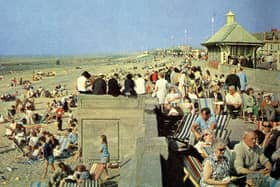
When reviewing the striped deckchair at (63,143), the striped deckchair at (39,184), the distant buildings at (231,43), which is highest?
the distant buildings at (231,43)

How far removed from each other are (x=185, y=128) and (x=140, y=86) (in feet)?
3.13

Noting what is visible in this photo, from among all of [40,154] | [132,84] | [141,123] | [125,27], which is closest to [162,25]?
[125,27]

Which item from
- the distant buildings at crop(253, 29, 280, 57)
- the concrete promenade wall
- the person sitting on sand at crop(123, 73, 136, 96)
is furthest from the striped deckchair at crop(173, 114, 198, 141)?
the distant buildings at crop(253, 29, 280, 57)

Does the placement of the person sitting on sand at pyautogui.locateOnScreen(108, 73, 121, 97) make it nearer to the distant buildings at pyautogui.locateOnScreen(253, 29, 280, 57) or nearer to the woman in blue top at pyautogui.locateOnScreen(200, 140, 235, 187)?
the distant buildings at pyautogui.locateOnScreen(253, 29, 280, 57)

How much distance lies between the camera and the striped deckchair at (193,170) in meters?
2.59

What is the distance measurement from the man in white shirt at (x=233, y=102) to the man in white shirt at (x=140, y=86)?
826 mm

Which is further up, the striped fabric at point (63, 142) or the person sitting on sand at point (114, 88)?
the person sitting on sand at point (114, 88)

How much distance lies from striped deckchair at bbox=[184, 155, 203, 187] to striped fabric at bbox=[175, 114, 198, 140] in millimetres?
522

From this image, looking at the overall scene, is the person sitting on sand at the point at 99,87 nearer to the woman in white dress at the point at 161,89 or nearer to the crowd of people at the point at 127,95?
the crowd of people at the point at 127,95

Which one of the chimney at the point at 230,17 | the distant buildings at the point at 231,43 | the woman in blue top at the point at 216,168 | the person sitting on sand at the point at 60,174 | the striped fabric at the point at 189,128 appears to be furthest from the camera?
the distant buildings at the point at 231,43

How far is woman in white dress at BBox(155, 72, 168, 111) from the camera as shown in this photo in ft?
14.3

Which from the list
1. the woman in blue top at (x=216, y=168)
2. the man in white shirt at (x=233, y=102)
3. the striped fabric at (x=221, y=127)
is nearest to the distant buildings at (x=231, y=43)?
the man in white shirt at (x=233, y=102)

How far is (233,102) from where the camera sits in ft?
14.3

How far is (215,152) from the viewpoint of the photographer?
2271 mm
